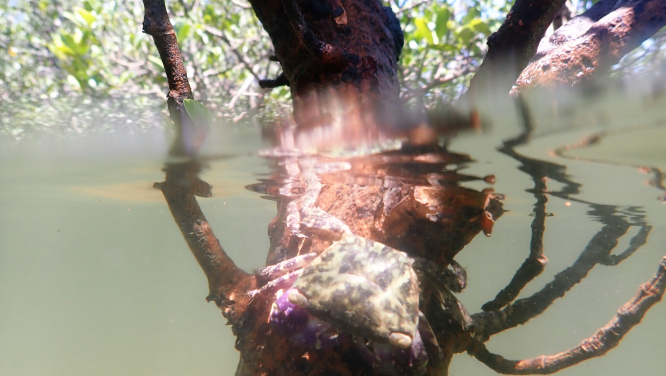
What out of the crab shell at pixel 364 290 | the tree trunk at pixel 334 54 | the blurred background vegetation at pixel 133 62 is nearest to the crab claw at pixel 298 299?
the crab shell at pixel 364 290

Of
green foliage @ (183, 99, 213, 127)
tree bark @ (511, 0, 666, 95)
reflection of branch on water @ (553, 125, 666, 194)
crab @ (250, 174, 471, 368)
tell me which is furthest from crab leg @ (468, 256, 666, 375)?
green foliage @ (183, 99, 213, 127)

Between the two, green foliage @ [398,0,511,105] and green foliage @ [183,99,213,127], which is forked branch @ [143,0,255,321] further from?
green foliage @ [398,0,511,105]

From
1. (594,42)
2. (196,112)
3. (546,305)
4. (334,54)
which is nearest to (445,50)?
(594,42)

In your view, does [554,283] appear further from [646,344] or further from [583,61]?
[646,344]

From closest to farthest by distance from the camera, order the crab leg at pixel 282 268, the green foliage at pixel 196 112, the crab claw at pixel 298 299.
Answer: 1. the green foliage at pixel 196 112
2. the crab claw at pixel 298 299
3. the crab leg at pixel 282 268

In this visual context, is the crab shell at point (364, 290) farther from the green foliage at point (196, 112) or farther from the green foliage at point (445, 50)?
the green foliage at point (445, 50)

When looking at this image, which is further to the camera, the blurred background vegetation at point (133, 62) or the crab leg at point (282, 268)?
the blurred background vegetation at point (133, 62)

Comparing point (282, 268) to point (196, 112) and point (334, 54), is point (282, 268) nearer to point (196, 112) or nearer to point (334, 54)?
point (196, 112)

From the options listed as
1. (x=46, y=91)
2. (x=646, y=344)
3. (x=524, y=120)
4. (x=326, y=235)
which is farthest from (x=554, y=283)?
(x=646, y=344)

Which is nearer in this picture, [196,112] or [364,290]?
[196,112]
